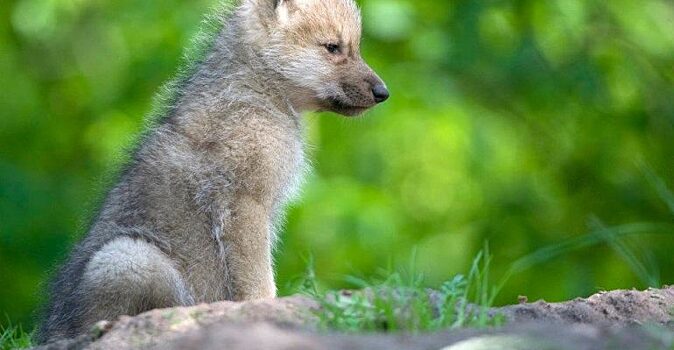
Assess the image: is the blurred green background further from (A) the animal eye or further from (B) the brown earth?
(B) the brown earth

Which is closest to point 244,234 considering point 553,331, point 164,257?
point 164,257

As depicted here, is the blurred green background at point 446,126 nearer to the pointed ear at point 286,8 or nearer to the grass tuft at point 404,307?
the pointed ear at point 286,8

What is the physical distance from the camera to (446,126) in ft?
31.8

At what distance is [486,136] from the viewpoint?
389 inches

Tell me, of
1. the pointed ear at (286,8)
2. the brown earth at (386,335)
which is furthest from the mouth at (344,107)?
the brown earth at (386,335)

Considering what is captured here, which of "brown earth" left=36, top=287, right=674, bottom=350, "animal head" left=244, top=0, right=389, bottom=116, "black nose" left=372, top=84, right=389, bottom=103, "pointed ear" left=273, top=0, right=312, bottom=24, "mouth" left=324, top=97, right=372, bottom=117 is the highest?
"pointed ear" left=273, top=0, right=312, bottom=24

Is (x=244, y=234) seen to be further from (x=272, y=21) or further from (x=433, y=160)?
(x=433, y=160)

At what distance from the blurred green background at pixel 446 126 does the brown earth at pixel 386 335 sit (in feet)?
15.5

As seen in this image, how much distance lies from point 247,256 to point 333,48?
4.56 feet

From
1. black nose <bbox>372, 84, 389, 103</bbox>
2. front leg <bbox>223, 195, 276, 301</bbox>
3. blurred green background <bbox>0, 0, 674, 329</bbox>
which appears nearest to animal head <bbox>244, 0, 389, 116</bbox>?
black nose <bbox>372, 84, 389, 103</bbox>

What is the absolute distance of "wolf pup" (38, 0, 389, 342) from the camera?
552 centimetres

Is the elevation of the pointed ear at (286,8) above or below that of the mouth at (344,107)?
above

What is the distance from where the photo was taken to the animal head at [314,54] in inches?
254

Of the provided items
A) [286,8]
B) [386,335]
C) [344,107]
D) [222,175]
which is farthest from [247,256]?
[386,335]
